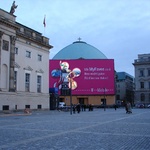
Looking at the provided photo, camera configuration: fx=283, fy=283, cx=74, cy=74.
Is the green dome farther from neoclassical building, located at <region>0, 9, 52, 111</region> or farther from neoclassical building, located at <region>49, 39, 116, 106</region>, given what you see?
neoclassical building, located at <region>0, 9, 52, 111</region>

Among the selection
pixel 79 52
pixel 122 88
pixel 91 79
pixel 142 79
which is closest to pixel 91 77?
pixel 91 79

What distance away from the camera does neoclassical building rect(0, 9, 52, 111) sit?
132 feet

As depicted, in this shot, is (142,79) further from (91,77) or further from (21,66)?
(21,66)

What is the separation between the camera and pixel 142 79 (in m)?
118

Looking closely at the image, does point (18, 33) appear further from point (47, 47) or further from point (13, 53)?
point (47, 47)

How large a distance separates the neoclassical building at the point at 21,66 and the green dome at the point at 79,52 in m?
53.1

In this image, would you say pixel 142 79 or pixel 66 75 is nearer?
pixel 66 75

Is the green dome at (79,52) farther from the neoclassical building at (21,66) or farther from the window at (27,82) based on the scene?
the window at (27,82)

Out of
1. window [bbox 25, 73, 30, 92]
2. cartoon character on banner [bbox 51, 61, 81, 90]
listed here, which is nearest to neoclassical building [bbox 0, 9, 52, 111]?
window [bbox 25, 73, 30, 92]

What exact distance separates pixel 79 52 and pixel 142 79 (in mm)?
29802

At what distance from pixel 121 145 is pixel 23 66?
38179 mm

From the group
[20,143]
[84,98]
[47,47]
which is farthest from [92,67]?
[20,143]

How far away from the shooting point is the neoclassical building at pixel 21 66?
40.2 meters

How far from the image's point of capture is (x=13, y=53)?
4209cm
